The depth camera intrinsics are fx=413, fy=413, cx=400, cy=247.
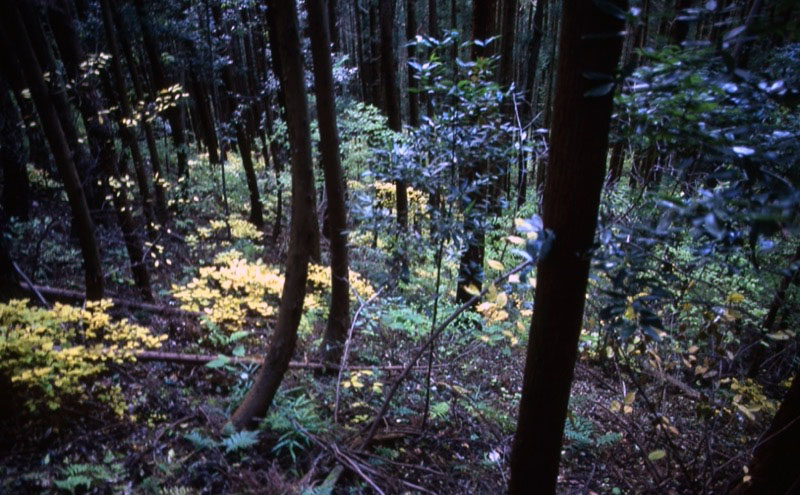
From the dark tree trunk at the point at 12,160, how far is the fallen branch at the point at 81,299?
2.92m

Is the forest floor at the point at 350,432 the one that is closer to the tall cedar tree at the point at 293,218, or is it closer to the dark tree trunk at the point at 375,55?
the tall cedar tree at the point at 293,218

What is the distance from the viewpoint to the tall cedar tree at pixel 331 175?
4930mm

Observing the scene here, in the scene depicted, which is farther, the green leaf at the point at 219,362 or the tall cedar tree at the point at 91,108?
the tall cedar tree at the point at 91,108

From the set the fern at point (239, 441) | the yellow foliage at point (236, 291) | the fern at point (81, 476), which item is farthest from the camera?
the yellow foliage at point (236, 291)

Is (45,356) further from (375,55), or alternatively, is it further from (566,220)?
(375,55)

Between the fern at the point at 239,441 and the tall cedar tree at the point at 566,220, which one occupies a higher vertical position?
the tall cedar tree at the point at 566,220

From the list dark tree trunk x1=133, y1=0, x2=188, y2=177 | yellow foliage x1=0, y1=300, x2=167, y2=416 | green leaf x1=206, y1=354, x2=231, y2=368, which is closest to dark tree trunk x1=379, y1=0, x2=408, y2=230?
green leaf x1=206, y1=354, x2=231, y2=368

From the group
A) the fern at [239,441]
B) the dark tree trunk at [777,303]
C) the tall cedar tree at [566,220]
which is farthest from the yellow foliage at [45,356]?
the dark tree trunk at [777,303]

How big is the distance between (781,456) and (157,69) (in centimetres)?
1427

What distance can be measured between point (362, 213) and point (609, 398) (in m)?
5.77

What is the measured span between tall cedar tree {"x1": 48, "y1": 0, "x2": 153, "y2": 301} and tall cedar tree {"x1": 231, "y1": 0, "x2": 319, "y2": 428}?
13.6ft

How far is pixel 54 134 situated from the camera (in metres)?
4.82

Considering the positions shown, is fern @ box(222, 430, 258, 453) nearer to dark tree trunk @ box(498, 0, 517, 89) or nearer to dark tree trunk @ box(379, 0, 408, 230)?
dark tree trunk @ box(379, 0, 408, 230)

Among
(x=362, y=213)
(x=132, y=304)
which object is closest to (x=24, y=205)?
(x=132, y=304)
